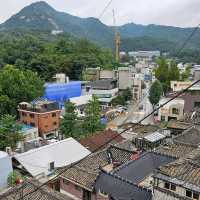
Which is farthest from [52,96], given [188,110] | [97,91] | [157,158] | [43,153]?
[157,158]

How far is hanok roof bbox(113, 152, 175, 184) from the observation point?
1088 cm

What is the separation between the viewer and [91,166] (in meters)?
13.1

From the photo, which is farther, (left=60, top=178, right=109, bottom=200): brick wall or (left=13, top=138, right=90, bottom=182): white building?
(left=13, top=138, right=90, bottom=182): white building

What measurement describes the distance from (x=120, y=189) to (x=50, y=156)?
746cm

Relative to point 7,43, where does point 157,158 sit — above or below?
below

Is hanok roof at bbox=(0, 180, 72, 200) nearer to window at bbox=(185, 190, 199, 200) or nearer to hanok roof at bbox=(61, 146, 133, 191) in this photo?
hanok roof at bbox=(61, 146, 133, 191)

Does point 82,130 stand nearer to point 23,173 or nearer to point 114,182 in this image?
point 23,173

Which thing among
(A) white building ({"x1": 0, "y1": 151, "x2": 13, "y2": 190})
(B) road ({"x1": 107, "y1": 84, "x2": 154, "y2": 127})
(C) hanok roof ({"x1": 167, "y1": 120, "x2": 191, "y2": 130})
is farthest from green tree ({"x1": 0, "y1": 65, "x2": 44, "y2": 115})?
(C) hanok roof ({"x1": 167, "y1": 120, "x2": 191, "y2": 130})

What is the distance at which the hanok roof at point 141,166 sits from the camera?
10875 millimetres

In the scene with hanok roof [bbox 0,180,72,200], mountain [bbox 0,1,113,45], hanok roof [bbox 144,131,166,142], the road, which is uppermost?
mountain [bbox 0,1,113,45]

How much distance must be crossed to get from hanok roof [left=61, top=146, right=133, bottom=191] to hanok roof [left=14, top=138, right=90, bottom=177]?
275 centimetres

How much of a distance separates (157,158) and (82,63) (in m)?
39.3

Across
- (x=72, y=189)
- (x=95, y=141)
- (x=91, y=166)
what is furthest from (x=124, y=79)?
(x=72, y=189)

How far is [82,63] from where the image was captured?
49.9m
